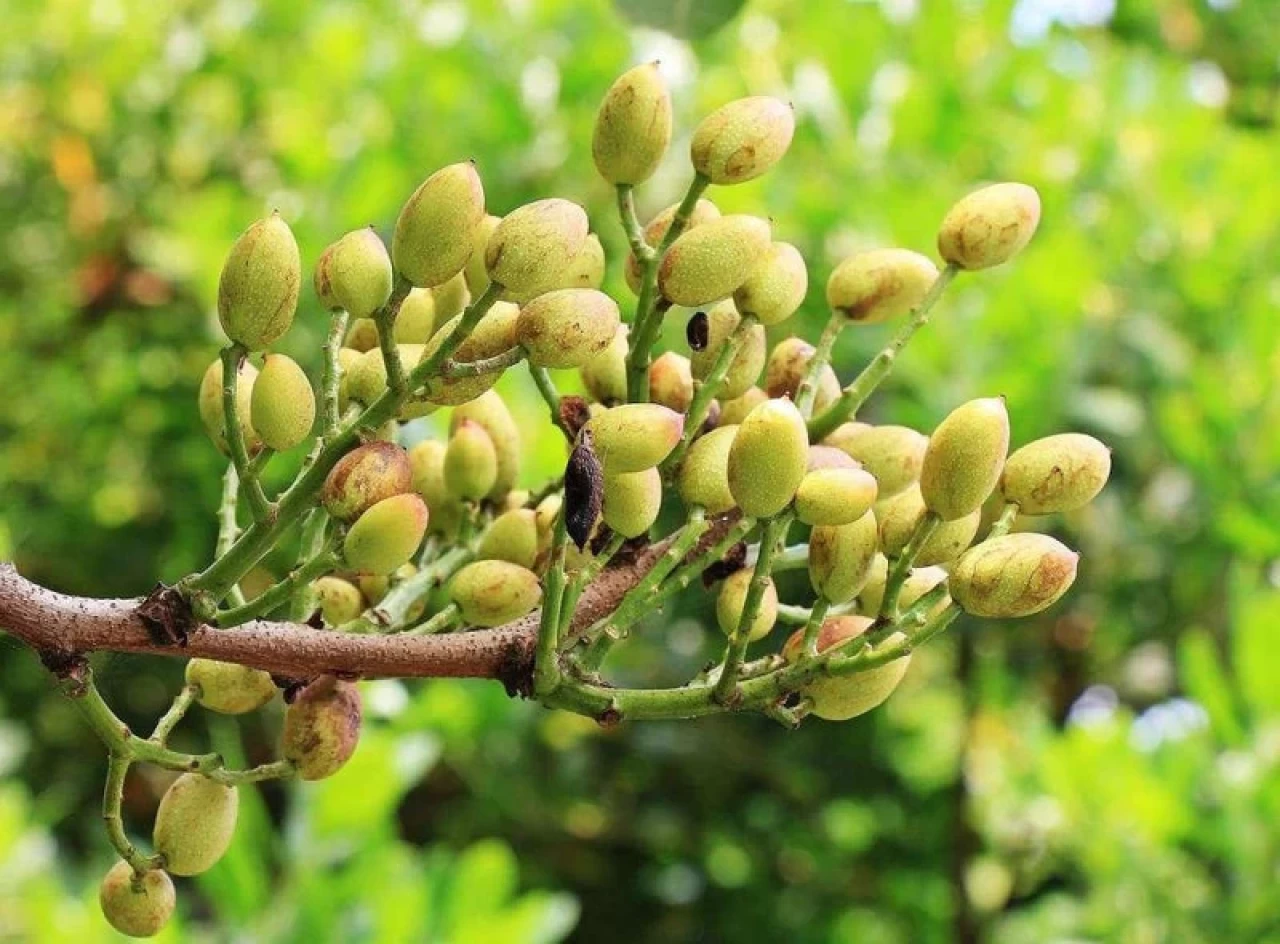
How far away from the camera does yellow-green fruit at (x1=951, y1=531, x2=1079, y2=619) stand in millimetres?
764

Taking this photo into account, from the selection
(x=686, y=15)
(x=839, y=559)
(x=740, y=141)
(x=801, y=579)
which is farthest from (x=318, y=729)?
(x=801, y=579)

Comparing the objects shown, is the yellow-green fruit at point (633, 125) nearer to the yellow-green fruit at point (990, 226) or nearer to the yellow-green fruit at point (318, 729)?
the yellow-green fruit at point (990, 226)

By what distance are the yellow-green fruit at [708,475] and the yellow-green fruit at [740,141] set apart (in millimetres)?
148

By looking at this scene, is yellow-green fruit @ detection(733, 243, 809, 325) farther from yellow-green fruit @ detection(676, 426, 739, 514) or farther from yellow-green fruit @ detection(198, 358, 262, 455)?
yellow-green fruit @ detection(198, 358, 262, 455)

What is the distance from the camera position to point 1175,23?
3.91m

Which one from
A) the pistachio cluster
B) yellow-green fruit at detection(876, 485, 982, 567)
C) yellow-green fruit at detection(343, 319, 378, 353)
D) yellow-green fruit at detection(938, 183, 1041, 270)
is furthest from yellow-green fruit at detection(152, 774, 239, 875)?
yellow-green fruit at detection(938, 183, 1041, 270)

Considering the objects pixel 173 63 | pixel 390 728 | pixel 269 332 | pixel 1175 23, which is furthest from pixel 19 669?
pixel 1175 23

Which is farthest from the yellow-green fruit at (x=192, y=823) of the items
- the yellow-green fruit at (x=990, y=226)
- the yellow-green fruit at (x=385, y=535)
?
the yellow-green fruit at (x=990, y=226)

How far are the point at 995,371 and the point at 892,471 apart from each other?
164cm

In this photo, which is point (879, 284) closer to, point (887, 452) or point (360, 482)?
point (887, 452)

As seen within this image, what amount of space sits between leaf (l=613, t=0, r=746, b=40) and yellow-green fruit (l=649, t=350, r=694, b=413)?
1.68 ft

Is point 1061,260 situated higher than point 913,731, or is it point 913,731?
point 1061,260

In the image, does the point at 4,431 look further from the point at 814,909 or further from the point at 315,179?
the point at 814,909

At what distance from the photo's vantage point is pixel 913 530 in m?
0.83
